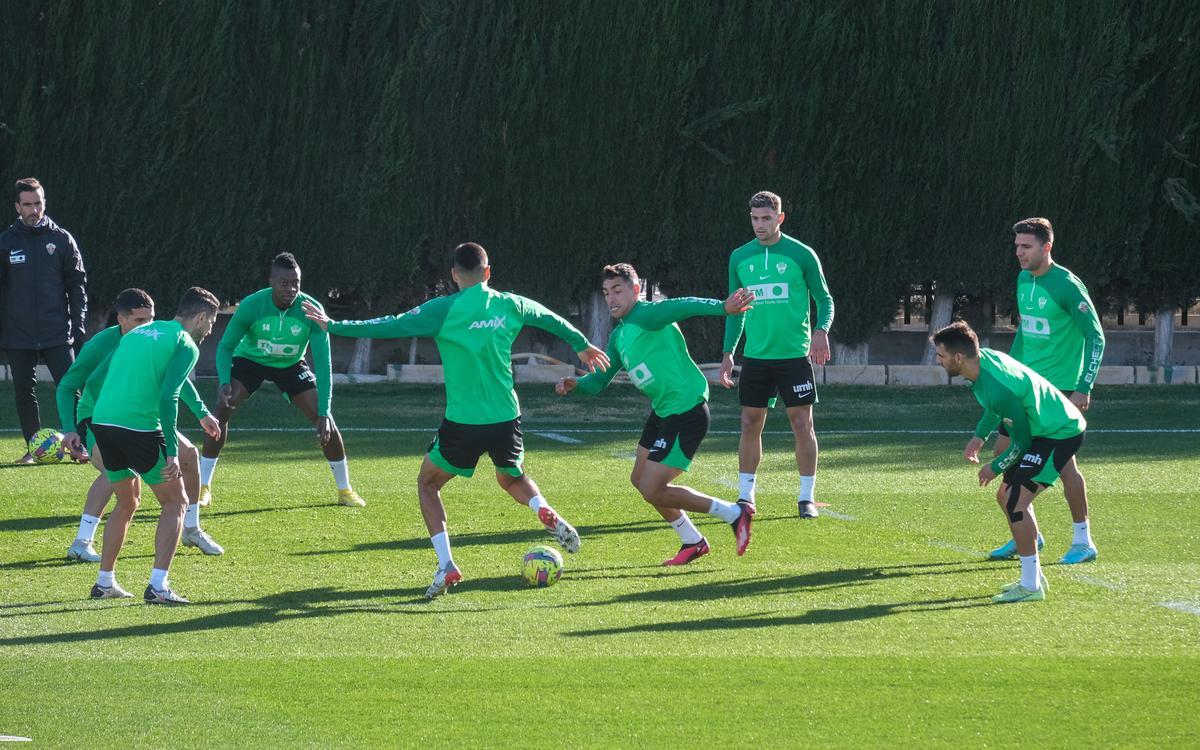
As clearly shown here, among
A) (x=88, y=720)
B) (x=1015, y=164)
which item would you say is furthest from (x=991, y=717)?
(x=1015, y=164)

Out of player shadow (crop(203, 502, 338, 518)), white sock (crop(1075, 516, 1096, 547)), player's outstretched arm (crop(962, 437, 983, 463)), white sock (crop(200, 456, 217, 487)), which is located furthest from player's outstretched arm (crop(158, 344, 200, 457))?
white sock (crop(1075, 516, 1096, 547))

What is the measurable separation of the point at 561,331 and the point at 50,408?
35.9ft

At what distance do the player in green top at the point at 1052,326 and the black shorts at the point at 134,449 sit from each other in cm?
508

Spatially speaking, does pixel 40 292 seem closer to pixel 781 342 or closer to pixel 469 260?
pixel 469 260

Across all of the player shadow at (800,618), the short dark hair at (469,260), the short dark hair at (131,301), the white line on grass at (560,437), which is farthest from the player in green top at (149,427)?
the white line on grass at (560,437)

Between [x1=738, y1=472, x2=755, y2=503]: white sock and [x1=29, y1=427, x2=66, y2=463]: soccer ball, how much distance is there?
6.14 meters

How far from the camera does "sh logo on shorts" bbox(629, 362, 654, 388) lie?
30.0ft

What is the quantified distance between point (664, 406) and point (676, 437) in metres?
0.22

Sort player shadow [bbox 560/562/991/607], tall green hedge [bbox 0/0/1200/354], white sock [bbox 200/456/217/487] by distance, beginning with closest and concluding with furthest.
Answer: player shadow [bbox 560/562/991/607] < white sock [bbox 200/456/217/487] < tall green hedge [bbox 0/0/1200/354]

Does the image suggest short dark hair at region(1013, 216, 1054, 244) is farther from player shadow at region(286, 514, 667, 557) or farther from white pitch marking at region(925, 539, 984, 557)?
player shadow at region(286, 514, 667, 557)

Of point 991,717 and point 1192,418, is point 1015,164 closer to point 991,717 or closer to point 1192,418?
point 1192,418

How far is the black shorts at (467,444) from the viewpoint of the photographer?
8180 millimetres

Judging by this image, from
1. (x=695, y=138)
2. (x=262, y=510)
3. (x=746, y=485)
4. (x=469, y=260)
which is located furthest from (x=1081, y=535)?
(x=695, y=138)

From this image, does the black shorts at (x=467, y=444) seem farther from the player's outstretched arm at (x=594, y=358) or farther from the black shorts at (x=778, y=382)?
the black shorts at (x=778, y=382)
